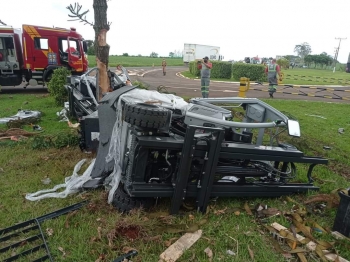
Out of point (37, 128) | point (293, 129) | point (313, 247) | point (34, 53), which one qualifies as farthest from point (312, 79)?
point (313, 247)

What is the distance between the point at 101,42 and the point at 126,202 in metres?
3.77

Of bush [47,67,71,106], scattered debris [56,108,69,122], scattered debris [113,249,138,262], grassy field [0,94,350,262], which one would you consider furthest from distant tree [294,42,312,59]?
scattered debris [113,249,138,262]

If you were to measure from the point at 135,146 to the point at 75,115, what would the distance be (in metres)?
4.62

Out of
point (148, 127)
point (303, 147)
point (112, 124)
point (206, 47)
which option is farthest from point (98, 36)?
point (206, 47)

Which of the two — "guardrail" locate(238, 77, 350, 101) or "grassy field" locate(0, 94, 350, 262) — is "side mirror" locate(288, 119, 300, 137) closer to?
"grassy field" locate(0, 94, 350, 262)

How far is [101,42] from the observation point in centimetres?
549

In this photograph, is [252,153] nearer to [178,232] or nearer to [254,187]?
[254,187]

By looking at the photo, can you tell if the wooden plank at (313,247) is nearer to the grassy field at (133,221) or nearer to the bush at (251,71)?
the grassy field at (133,221)

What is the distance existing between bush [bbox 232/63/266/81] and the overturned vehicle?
19.4 m

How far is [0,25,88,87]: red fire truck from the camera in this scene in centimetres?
1286

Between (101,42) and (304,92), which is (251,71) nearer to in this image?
(304,92)

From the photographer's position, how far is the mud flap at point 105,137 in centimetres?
303

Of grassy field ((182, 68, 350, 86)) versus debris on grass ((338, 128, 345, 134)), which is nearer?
debris on grass ((338, 128, 345, 134))

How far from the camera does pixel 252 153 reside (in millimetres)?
2818
